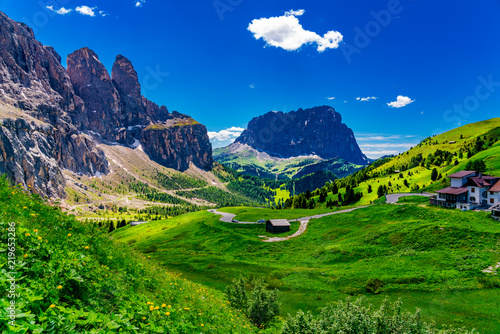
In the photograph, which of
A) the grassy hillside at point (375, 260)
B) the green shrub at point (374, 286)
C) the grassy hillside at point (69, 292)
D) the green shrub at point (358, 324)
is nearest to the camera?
the grassy hillside at point (69, 292)

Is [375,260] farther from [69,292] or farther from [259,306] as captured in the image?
[69,292]

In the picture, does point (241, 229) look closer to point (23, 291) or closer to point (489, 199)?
point (489, 199)

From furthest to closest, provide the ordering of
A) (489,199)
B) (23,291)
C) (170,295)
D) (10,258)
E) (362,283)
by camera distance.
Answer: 1. (489,199)
2. (362,283)
3. (170,295)
4. (10,258)
5. (23,291)

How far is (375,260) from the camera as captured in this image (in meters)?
45.7

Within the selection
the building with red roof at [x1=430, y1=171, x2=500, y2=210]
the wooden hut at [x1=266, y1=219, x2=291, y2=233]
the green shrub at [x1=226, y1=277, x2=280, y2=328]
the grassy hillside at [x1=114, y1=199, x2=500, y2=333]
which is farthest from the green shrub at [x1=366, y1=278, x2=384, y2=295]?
the building with red roof at [x1=430, y1=171, x2=500, y2=210]

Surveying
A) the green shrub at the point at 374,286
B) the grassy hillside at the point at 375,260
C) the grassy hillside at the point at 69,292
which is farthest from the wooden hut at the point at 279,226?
the grassy hillside at the point at 69,292

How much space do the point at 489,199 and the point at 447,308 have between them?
53728mm

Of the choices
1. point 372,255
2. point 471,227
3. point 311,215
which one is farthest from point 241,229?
point 471,227

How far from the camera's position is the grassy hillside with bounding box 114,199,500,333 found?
31438 millimetres

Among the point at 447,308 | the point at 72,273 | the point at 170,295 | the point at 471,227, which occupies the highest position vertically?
the point at 72,273

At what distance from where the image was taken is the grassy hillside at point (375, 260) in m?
31.4

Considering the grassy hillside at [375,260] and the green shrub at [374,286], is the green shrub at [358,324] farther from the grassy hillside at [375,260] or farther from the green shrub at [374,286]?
the green shrub at [374,286]

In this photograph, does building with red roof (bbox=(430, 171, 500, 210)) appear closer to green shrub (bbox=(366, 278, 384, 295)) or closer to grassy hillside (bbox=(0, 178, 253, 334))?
green shrub (bbox=(366, 278, 384, 295))

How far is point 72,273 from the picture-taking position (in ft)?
21.9
